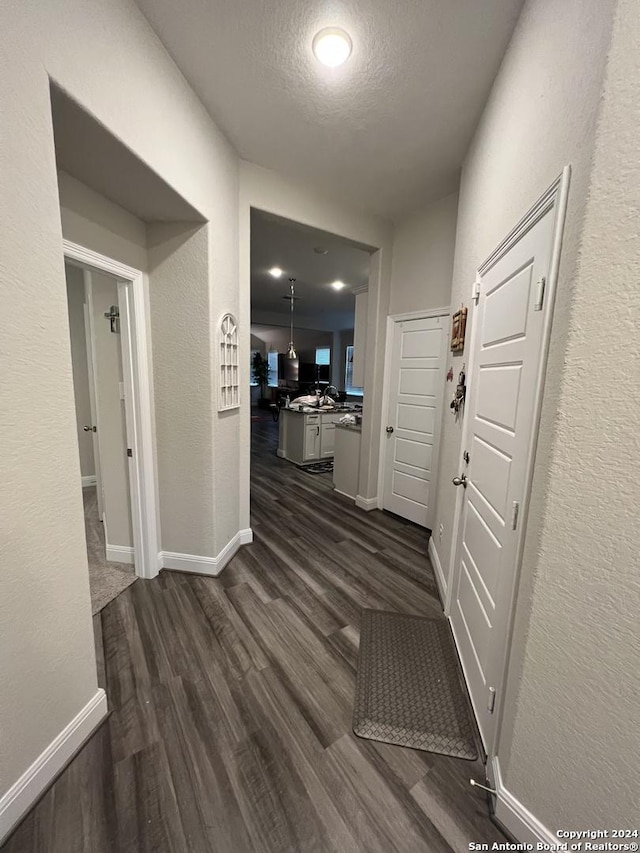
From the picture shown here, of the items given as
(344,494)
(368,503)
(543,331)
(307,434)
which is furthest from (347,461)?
(543,331)

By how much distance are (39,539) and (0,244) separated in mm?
899

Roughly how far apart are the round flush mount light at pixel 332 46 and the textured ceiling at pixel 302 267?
43.6 inches

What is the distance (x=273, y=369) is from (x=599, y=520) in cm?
1189

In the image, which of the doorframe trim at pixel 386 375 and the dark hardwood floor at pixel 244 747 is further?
the doorframe trim at pixel 386 375

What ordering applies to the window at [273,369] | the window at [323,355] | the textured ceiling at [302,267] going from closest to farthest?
the textured ceiling at [302,267], the window at [323,355], the window at [273,369]

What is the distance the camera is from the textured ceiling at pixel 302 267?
349cm

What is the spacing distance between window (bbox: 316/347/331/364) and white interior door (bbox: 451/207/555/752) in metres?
8.66

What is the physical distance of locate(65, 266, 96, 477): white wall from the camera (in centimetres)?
372

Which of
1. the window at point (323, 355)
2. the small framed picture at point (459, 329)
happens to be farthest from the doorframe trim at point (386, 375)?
the window at point (323, 355)

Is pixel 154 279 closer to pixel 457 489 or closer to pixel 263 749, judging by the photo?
pixel 457 489

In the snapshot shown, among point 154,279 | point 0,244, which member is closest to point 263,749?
point 0,244

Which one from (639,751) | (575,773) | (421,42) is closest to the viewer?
(639,751)

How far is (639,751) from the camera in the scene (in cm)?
75

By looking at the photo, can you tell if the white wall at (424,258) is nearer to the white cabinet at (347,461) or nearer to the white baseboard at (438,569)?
the white cabinet at (347,461)
